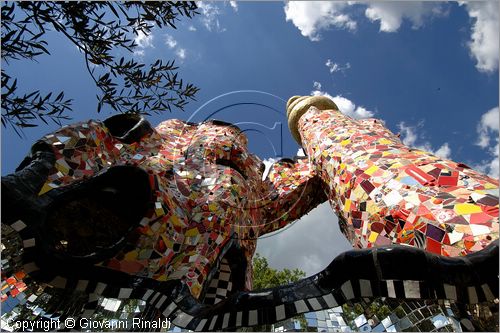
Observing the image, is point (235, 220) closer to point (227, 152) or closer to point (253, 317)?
point (227, 152)

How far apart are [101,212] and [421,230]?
2.60 meters

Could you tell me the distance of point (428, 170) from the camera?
3473mm

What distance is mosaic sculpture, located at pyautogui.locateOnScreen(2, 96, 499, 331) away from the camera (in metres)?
1.76

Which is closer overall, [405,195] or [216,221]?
[405,195]

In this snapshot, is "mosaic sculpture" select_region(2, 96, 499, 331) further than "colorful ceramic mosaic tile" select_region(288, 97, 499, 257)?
No

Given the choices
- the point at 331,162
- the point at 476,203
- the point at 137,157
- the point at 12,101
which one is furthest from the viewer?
the point at 331,162

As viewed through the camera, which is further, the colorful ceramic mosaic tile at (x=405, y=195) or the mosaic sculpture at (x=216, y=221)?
the colorful ceramic mosaic tile at (x=405, y=195)

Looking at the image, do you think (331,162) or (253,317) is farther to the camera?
(331,162)

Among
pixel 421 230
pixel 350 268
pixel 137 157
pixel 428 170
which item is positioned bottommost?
pixel 350 268

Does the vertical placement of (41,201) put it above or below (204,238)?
below

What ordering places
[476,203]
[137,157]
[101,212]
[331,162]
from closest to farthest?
[476,203] → [101,212] → [137,157] → [331,162]

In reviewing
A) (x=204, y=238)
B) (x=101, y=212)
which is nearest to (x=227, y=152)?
(x=204, y=238)

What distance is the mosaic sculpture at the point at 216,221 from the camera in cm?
176

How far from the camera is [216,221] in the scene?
4129 millimetres
